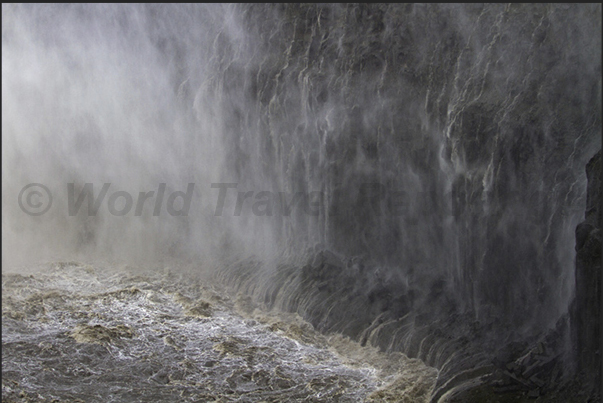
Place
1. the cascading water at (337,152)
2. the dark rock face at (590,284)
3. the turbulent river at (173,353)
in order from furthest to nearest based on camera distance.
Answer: the cascading water at (337,152) < the turbulent river at (173,353) < the dark rock face at (590,284)

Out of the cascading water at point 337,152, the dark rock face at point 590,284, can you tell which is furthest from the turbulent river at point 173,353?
the dark rock face at point 590,284

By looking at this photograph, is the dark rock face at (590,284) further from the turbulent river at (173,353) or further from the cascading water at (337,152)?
the turbulent river at (173,353)

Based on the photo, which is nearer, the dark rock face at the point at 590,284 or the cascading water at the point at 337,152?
the dark rock face at the point at 590,284

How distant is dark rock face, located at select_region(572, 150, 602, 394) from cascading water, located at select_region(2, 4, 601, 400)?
0.43m

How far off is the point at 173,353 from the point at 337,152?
3448 mm

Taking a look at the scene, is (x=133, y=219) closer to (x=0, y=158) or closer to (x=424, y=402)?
(x=0, y=158)

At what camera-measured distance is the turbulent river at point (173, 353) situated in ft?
23.2

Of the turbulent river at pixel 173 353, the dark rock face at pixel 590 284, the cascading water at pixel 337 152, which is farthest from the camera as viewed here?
the cascading water at pixel 337 152

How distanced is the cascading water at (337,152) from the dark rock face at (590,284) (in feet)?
1.40

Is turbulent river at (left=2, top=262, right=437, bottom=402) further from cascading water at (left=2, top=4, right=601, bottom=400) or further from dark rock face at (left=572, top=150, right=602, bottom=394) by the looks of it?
dark rock face at (left=572, top=150, right=602, bottom=394)

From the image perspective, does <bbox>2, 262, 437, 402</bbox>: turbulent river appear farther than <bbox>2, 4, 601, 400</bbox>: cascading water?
No

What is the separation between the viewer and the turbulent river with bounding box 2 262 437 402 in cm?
707

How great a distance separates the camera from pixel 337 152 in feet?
32.0

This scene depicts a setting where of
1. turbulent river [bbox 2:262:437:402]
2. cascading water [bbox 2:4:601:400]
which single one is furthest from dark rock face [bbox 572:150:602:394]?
turbulent river [bbox 2:262:437:402]
